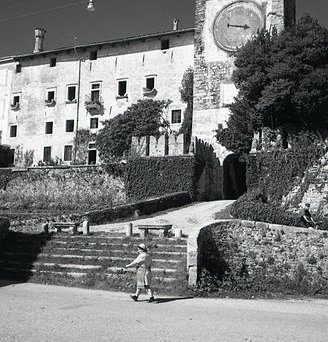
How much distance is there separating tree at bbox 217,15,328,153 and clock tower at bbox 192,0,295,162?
5037 mm

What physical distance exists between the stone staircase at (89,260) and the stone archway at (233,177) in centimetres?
1729

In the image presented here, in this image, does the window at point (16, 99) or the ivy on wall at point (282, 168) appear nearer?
the ivy on wall at point (282, 168)

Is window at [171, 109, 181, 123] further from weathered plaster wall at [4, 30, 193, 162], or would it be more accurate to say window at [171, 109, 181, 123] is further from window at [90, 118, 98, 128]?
window at [90, 118, 98, 128]

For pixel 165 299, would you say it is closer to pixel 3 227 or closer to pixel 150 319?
pixel 150 319

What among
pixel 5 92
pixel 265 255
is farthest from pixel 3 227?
pixel 5 92

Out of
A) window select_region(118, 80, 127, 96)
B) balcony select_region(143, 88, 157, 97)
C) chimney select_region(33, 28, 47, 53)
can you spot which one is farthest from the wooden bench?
chimney select_region(33, 28, 47, 53)

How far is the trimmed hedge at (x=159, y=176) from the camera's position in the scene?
101 feet

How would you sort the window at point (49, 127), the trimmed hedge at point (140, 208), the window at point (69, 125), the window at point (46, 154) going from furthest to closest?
the window at point (49, 127) → the window at point (46, 154) → the window at point (69, 125) → the trimmed hedge at point (140, 208)

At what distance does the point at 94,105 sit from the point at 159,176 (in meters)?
14.1

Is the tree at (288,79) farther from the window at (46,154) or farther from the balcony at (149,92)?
the window at (46,154)

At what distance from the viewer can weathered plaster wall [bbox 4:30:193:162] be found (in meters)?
40.3

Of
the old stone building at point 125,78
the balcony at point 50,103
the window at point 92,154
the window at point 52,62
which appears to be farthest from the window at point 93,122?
the window at point 52,62

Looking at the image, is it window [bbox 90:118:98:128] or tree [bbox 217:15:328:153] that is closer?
tree [bbox 217:15:328:153]

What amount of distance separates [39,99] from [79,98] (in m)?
4.83
